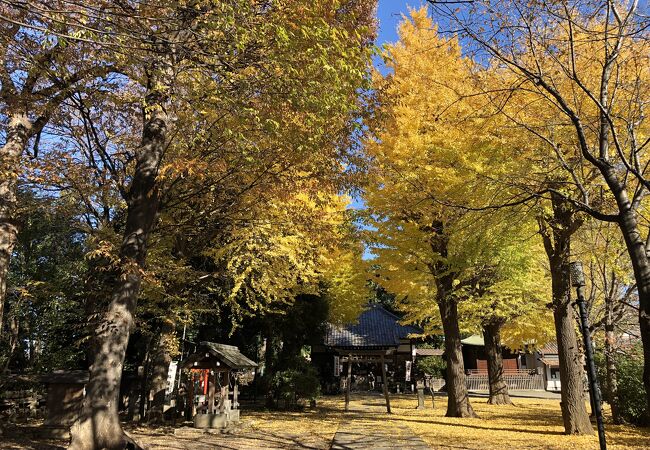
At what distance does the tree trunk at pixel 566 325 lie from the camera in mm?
10234

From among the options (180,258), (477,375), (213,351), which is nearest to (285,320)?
(213,351)

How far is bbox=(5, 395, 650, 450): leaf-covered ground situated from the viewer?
9430mm

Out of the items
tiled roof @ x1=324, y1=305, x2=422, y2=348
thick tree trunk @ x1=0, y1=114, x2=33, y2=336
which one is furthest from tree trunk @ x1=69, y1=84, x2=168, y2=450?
tiled roof @ x1=324, y1=305, x2=422, y2=348

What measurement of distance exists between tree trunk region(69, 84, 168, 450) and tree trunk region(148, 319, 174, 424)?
610cm

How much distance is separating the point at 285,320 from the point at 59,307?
341 inches

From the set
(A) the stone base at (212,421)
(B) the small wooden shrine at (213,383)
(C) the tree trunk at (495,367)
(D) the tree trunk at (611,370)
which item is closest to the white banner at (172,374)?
(B) the small wooden shrine at (213,383)

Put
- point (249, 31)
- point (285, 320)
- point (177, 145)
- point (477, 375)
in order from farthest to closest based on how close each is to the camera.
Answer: point (477, 375) < point (285, 320) < point (177, 145) < point (249, 31)

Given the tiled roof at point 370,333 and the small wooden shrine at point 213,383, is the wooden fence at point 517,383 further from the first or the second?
the small wooden shrine at point 213,383

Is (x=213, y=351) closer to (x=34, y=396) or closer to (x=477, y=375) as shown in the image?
(x=34, y=396)

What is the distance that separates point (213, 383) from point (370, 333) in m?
16.4

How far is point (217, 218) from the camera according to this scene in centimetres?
1062

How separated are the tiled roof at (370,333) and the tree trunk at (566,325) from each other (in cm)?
1545

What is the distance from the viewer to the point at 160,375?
43.4 ft

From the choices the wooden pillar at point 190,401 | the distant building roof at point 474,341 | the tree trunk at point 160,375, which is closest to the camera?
the tree trunk at point 160,375
